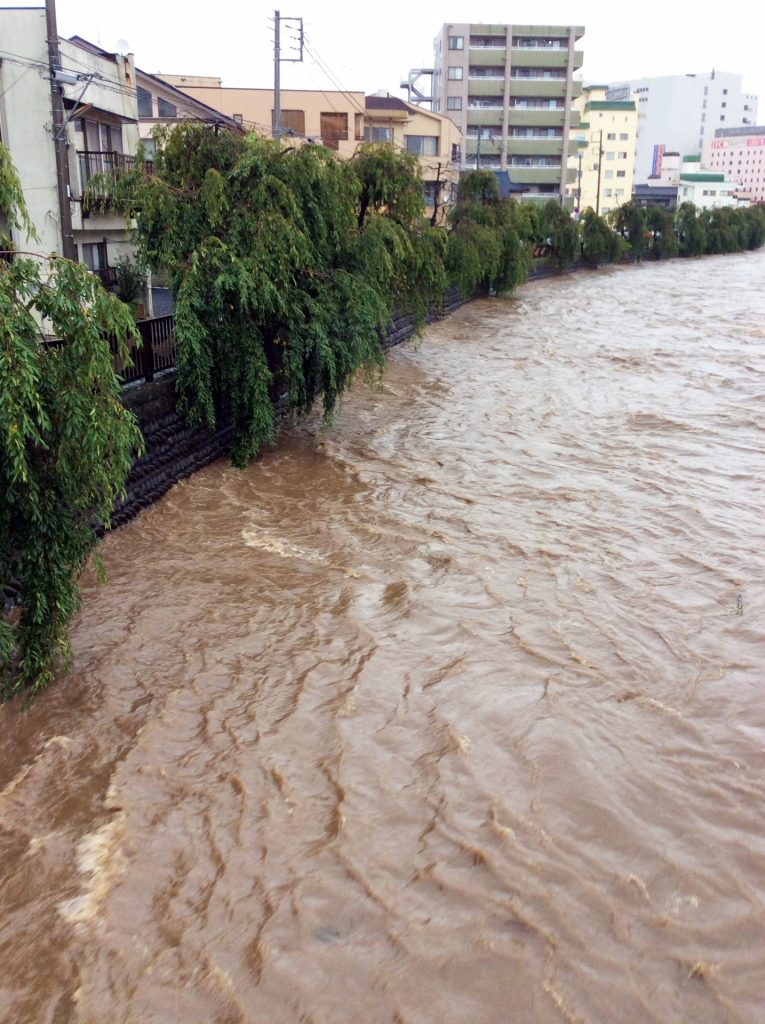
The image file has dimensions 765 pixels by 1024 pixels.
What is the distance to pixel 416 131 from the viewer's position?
157ft

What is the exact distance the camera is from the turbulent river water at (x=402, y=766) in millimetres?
4559

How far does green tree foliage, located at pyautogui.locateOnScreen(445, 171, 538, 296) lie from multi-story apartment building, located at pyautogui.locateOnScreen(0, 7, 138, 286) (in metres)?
10.6

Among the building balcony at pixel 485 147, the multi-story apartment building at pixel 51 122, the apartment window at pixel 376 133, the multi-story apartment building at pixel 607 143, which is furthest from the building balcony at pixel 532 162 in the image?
the multi-story apartment building at pixel 51 122

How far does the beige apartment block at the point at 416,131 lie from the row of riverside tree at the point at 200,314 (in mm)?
28017

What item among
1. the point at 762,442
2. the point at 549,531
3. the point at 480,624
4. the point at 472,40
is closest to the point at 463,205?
the point at 762,442

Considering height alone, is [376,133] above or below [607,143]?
below

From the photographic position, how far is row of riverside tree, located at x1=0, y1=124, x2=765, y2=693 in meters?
5.93

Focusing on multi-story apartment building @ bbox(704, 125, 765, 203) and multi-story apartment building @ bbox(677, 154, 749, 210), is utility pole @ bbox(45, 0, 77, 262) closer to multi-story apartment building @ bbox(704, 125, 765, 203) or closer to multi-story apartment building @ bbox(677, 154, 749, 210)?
multi-story apartment building @ bbox(677, 154, 749, 210)

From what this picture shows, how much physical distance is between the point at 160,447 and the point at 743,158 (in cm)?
13664

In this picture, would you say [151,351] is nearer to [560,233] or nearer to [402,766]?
[402,766]

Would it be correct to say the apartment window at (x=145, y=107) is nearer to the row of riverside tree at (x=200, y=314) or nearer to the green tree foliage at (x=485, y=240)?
the green tree foliage at (x=485, y=240)

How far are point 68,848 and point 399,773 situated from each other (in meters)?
2.08

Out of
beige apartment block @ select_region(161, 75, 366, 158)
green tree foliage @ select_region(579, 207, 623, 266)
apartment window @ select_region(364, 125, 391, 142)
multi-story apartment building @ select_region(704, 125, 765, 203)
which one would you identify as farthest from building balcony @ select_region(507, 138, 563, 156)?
multi-story apartment building @ select_region(704, 125, 765, 203)

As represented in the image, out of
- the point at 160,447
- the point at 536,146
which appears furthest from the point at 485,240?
the point at 536,146
